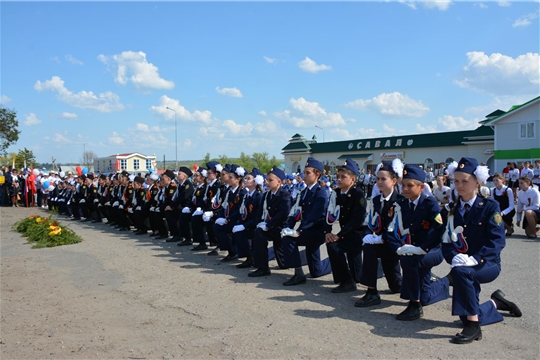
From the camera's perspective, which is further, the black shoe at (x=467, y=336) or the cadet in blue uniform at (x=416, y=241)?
the cadet in blue uniform at (x=416, y=241)

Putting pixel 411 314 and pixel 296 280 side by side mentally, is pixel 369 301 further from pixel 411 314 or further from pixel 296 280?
pixel 296 280

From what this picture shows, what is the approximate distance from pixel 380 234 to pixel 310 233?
148 cm

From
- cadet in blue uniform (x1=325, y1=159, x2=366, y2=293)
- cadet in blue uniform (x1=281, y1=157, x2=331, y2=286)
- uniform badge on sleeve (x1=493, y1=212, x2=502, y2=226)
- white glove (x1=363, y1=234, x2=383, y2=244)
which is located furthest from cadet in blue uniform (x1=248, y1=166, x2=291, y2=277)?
uniform badge on sleeve (x1=493, y1=212, x2=502, y2=226)

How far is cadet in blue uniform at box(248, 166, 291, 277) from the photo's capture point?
25.7ft

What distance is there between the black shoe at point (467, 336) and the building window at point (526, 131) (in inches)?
1289

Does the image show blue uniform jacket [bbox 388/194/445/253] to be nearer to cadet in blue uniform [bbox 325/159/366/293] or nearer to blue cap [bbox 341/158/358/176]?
cadet in blue uniform [bbox 325/159/366/293]

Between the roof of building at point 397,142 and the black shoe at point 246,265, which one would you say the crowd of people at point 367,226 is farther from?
the roof of building at point 397,142

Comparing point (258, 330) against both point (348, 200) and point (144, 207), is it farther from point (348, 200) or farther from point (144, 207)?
point (144, 207)

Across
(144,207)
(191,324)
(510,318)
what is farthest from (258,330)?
(144,207)

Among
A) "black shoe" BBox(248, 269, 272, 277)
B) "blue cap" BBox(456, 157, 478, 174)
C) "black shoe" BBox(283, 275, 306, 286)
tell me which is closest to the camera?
"blue cap" BBox(456, 157, 478, 174)

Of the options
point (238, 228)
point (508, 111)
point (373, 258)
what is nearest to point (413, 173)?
point (373, 258)

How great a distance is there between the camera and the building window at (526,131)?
32.5 metres

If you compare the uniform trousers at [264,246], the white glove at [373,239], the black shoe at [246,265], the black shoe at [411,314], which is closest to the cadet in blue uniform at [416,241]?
the black shoe at [411,314]

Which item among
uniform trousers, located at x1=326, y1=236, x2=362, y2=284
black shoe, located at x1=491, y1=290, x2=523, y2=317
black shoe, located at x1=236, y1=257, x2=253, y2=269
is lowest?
black shoe, located at x1=236, y1=257, x2=253, y2=269
